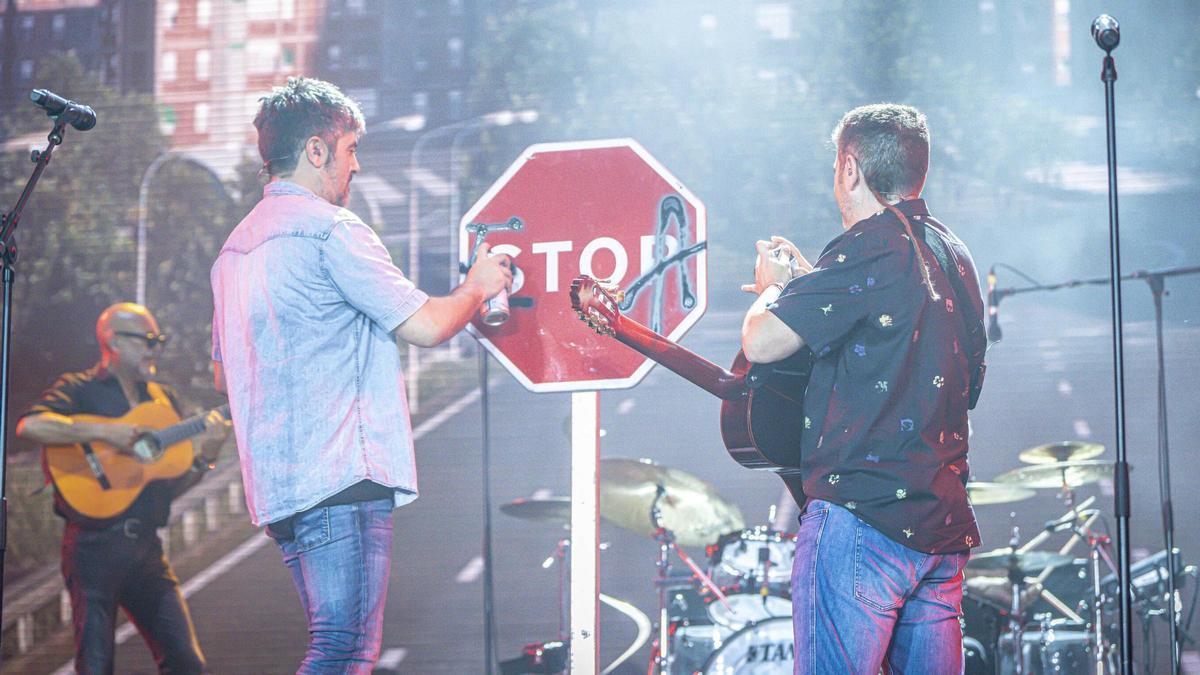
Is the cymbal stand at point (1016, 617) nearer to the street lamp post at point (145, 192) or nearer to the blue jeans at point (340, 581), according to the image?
the blue jeans at point (340, 581)

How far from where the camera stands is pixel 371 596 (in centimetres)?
249

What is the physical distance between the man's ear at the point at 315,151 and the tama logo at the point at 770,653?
2692 mm

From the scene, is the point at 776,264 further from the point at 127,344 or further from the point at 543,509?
the point at 127,344

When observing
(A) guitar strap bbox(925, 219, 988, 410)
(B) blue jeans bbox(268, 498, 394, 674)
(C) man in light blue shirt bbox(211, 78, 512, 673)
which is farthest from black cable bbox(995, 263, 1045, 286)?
(B) blue jeans bbox(268, 498, 394, 674)

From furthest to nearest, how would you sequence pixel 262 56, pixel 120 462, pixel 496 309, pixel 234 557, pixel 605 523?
pixel 262 56
pixel 234 557
pixel 605 523
pixel 120 462
pixel 496 309

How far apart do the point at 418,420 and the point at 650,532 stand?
4.90 ft

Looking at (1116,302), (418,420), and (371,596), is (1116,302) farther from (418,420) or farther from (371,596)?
(418,420)

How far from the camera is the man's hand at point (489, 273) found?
2.76 m

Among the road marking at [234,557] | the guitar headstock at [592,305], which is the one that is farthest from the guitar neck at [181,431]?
the guitar headstock at [592,305]

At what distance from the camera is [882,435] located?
215 centimetres

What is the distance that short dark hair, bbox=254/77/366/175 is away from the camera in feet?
8.97

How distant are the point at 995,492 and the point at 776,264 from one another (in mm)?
2606

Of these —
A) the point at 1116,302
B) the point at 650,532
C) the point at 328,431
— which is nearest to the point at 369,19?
the point at 650,532

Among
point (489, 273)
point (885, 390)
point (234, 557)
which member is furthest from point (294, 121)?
point (234, 557)
